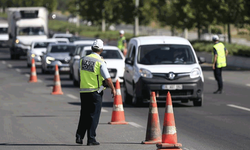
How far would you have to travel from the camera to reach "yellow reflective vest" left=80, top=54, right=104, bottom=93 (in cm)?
1038

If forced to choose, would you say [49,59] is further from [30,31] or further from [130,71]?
[30,31]

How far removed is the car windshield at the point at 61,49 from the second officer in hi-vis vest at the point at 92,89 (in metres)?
21.1

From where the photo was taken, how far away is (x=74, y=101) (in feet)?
62.1

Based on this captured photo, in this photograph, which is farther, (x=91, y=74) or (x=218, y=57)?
(x=218, y=57)

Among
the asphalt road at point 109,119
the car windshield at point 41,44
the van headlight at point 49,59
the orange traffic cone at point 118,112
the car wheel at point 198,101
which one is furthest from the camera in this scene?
the car windshield at point 41,44

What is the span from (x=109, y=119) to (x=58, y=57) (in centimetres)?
1646

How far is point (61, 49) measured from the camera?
31.8 m

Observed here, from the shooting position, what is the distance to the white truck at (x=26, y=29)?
4594 centimetres

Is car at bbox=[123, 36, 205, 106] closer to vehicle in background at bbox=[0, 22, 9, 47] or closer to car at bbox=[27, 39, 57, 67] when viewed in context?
car at bbox=[27, 39, 57, 67]

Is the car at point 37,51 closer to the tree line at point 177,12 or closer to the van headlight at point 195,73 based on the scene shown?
the tree line at point 177,12

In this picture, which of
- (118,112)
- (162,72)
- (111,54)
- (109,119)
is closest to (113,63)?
(111,54)

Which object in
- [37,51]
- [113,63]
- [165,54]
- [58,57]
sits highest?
[165,54]

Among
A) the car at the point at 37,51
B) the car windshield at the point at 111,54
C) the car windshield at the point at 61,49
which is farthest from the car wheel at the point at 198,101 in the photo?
Result: the car at the point at 37,51

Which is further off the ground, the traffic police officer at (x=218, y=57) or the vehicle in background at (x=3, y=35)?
the traffic police officer at (x=218, y=57)
